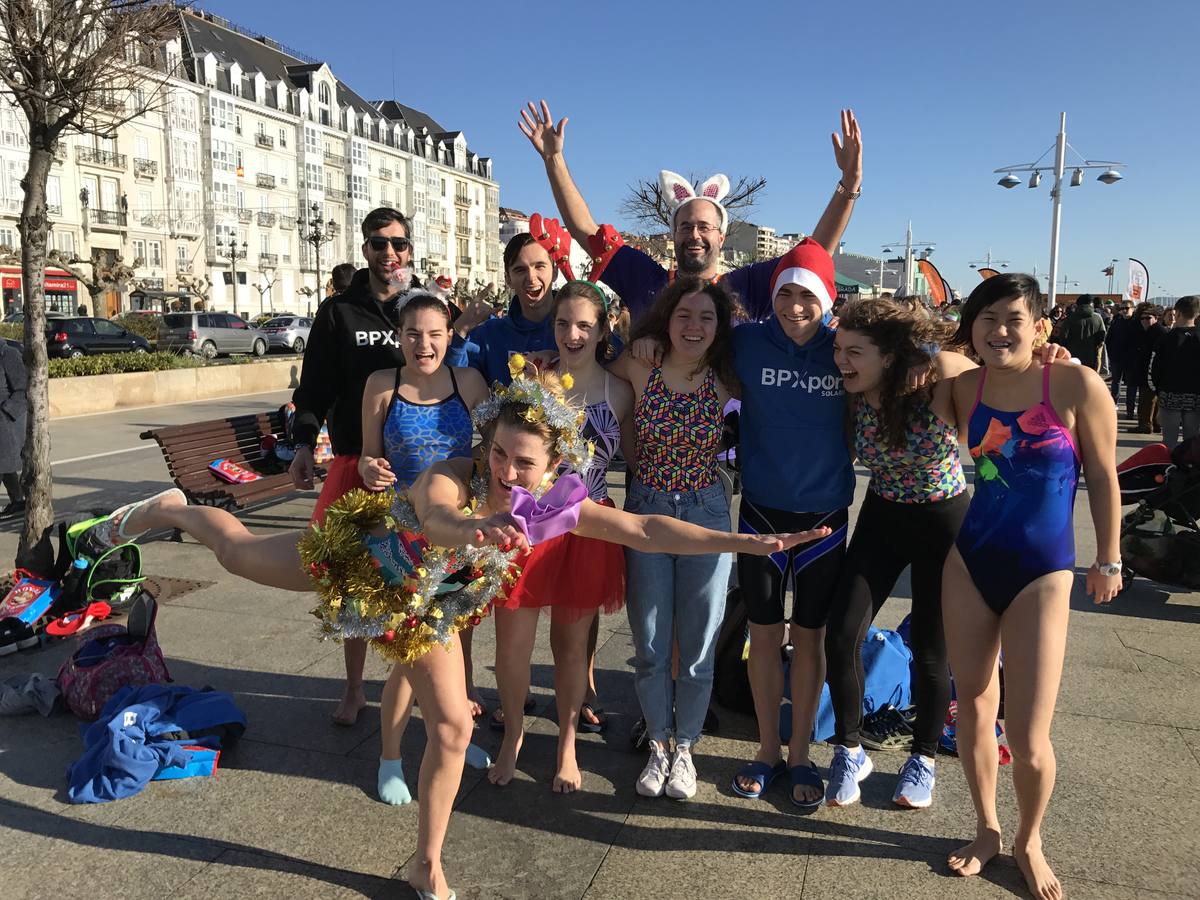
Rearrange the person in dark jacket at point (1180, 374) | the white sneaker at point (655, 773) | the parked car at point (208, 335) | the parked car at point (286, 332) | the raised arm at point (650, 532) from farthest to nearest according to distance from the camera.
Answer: the parked car at point (286, 332), the parked car at point (208, 335), the person in dark jacket at point (1180, 374), the white sneaker at point (655, 773), the raised arm at point (650, 532)

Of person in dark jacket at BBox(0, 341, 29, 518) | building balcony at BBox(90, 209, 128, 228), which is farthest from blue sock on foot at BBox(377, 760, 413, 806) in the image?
building balcony at BBox(90, 209, 128, 228)

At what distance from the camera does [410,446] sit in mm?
3145

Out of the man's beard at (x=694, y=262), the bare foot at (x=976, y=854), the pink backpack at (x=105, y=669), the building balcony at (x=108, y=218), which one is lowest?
the bare foot at (x=976, y=854)

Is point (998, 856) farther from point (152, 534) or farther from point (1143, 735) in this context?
point (152, 534)

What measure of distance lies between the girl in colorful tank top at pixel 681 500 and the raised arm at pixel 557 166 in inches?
46.3

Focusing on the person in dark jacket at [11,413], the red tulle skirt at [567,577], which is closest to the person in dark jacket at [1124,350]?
the red tulle skirt at [567,577]

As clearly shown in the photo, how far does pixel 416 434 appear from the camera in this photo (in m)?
3.14

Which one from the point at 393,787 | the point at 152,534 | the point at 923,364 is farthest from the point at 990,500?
the point at 152,534

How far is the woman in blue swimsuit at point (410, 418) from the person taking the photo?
3.08m

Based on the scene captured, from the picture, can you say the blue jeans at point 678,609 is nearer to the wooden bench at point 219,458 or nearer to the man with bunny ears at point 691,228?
the man with bunny ears at point 691,228

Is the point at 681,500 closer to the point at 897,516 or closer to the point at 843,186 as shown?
the point at 897,516

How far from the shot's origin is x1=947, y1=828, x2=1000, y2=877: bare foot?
2.67m

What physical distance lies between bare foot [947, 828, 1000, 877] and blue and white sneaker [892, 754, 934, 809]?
0.27m

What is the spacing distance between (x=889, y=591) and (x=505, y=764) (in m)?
1.56
